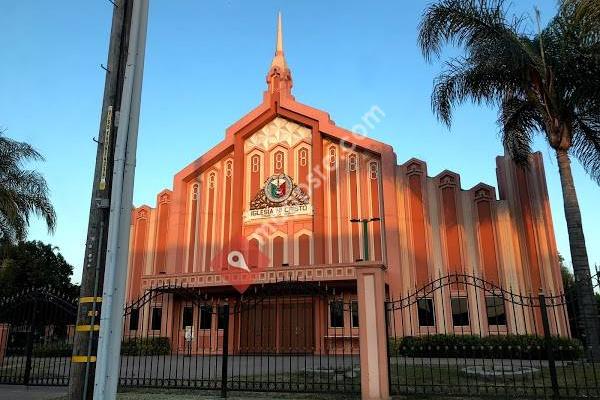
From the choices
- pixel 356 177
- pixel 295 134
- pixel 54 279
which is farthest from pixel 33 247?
pixel 356 177

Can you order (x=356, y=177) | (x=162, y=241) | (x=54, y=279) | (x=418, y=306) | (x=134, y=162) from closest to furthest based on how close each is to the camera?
(x=134, y=162), (x=418, y=306), (x=356, y=177), (x=162, y=241), (x=54, y=279)

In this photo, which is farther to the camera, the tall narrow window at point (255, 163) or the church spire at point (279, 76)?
the church spire at point (279, 76)

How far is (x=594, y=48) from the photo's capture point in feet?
44.7

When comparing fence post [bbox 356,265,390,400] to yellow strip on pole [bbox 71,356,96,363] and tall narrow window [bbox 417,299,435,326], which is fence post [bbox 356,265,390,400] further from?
tall narrow window [bbox 417,299,435,326]

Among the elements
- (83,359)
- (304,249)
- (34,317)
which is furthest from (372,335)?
(304,249)

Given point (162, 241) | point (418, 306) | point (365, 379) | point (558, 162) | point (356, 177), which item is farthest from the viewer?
point (162, 241)

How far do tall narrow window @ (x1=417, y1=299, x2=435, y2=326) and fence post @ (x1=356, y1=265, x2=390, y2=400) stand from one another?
12.4 meters

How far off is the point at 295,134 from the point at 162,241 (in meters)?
8.88

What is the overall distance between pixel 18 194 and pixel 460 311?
18.9 metres

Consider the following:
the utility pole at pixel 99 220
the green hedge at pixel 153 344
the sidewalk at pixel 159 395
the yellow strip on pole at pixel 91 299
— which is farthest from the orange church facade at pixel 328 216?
the yellow strip on pole at pixel 91 299

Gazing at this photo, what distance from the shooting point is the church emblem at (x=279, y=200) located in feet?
80.0

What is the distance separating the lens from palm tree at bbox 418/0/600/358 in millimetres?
13961

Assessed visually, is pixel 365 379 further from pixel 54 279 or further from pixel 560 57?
pixel 54 279

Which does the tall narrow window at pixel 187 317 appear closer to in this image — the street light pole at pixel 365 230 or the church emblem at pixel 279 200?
the church emblem at pixel 279 200
